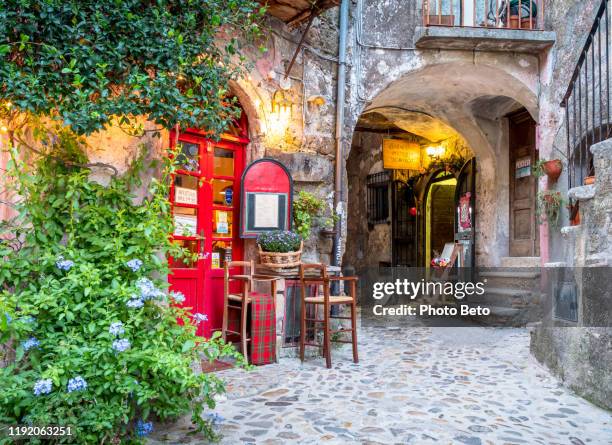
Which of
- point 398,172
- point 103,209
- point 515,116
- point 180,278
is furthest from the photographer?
point 398,172

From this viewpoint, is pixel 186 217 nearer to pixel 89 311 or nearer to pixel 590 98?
pixel 89 311

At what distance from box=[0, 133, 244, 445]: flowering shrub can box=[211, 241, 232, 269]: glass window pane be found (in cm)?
263

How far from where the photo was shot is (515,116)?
30.8 feet

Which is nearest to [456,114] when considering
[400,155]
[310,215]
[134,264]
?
[400,155]

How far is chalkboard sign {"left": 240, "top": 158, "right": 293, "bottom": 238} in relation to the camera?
5.86 m

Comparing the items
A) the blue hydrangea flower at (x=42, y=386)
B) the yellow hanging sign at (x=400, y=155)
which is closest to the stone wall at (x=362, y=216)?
the yellow hanging sign at (x=400, y=155)

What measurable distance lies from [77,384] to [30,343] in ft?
1.12

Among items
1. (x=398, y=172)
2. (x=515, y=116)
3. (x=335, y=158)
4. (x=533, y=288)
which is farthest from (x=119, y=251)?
(x=398, y=172)

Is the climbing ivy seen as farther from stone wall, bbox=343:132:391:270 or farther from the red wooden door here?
stone wall, bbox=343:132:391:270

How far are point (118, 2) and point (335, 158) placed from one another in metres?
4.29

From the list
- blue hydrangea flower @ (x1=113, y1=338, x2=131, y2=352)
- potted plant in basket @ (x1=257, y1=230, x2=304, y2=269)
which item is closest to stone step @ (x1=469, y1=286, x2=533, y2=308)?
potted plant in basket @ (x1=257, y1=230, x2=304, y2=269)

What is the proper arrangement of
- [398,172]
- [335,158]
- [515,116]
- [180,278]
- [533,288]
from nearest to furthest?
[180,278]
[335,158]
[533,288]
[515,116]
[398,172]

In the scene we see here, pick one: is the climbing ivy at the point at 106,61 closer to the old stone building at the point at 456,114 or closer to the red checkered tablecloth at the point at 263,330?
the old stone building at the point at 456,114

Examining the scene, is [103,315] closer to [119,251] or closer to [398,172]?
[119,251]
